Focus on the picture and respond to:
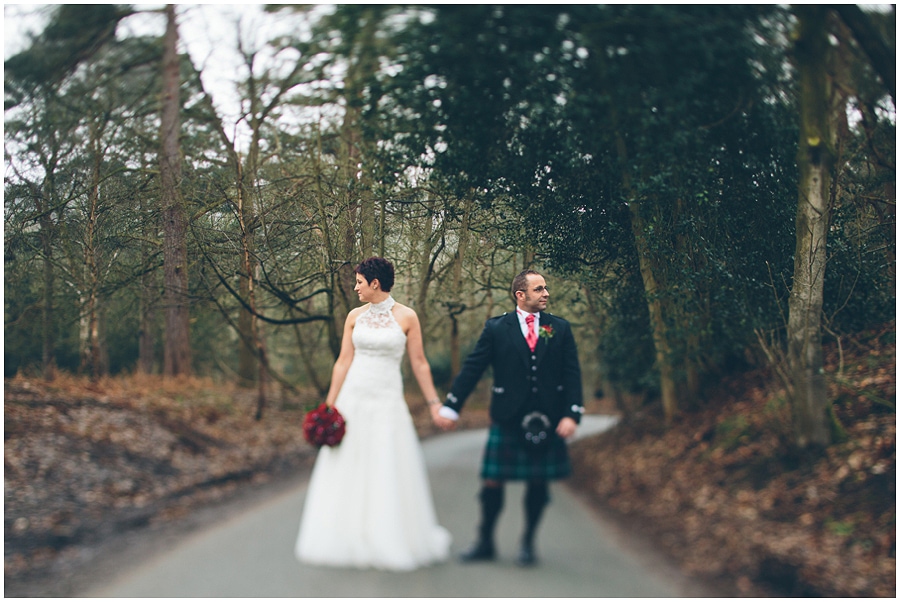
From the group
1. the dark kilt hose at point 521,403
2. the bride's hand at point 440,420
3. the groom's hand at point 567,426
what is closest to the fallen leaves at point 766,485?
the dark kilt hose at point 521,403

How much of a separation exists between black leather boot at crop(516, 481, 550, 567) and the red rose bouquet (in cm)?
129

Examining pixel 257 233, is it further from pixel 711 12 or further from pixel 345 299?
pixel 711 12

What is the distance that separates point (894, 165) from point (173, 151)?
5540 mm

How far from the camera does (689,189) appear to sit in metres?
4.91

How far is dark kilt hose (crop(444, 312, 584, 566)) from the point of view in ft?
13.5

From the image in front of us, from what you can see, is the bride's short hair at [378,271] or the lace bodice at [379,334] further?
the bride's short hair at [378,271]

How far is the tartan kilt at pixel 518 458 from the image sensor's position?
424 centimetres

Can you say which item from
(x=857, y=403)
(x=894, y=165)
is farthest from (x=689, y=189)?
(x=857, y=403)

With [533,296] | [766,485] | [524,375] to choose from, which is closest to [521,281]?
[533,296]

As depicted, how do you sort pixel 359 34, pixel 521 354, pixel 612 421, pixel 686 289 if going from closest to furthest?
1. pixel 521 354
2. pixel 359 34
3. pixel 686 289
4. pixel 612 421

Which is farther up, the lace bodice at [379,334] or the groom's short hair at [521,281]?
the groom's short hair at [521,281]

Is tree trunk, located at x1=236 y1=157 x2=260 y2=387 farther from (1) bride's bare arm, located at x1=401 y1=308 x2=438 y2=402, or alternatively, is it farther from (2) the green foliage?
(1) bride's bare arm, located at x1=401 y1=308 x2=438 y2=402

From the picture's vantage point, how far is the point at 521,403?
411 centimetres

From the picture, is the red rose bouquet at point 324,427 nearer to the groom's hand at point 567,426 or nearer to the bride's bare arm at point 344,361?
the bride's bare arm at point 344,361
